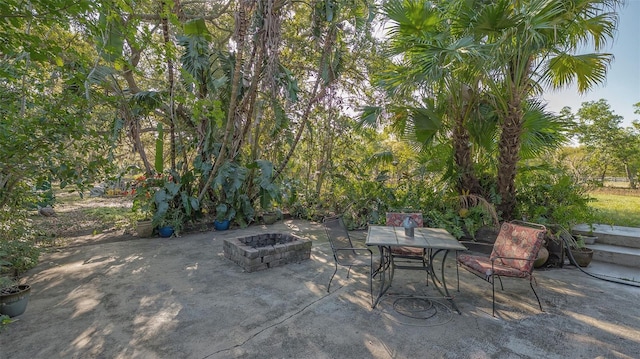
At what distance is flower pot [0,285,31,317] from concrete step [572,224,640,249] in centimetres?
725

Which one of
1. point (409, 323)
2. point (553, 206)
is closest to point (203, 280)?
Answer: point (409, 323)

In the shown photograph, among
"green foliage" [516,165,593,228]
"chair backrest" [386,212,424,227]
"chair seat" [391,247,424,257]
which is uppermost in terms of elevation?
"green foliage" [516,165,593,228]

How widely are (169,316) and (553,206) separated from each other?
18.6ft

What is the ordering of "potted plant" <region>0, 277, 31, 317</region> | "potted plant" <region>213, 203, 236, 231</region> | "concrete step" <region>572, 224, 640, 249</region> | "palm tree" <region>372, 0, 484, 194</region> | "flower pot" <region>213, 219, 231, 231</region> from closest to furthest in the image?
"potted plant" <region>0, 277, 31, 317</region>
"palm tree" <region>372, 0, 484, 194</region>
"concrete step" <region>572, 224, 640, 249</region>
"potted plant" <region>213, 203, 236, 231</region>
"flower pot" <region>213, 219, 231, 231</region>

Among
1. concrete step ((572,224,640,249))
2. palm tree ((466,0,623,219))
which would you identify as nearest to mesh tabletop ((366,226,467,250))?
palm tree ((466,0,623,219))

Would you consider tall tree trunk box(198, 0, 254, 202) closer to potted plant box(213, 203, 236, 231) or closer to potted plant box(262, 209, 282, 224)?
potted plant box(213, 203, 236, 231)

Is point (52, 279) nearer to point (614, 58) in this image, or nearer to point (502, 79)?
point (502, 79)

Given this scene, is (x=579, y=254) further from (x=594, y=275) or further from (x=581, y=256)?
(x=594, y=275)

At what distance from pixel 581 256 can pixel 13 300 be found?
6.67 m

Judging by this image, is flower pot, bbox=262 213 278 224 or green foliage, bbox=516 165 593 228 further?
flower pot, bbox=262 213 278 224

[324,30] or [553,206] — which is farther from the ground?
[324,30]

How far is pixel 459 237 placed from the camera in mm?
4992

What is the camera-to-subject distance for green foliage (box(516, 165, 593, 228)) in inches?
179

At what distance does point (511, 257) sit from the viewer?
308cm
